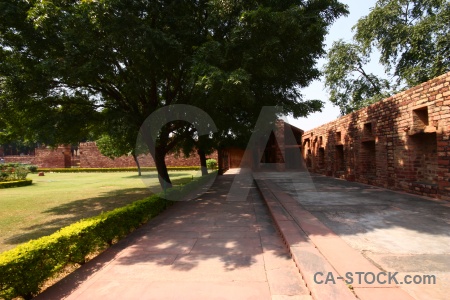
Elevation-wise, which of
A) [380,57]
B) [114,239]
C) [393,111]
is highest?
[380,57]

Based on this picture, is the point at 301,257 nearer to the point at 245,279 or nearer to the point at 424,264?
the point at 245,279

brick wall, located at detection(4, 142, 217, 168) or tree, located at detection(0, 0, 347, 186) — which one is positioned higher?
tree, located at detection(0, 0, 347, 186)

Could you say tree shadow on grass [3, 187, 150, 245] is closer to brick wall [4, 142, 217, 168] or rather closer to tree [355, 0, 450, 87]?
tree [355, 0, 450, 87]

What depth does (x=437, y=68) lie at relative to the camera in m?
16.2

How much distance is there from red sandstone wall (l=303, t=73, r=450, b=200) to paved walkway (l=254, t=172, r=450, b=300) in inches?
58.2

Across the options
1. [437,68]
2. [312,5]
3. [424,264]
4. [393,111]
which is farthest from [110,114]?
[437,68]

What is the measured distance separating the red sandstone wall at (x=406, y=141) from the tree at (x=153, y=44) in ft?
11.2

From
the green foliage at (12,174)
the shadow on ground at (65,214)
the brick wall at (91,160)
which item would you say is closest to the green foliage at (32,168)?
the brick wall at (91,160)

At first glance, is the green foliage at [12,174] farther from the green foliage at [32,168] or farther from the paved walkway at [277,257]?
the paved walkway at [277,257]

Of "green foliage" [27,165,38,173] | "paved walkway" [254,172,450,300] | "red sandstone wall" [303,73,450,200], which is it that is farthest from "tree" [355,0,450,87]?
"green foliage" [27,165,38,173]

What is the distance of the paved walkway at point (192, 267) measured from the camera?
124 inches

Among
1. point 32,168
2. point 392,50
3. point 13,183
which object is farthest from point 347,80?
point 32,168

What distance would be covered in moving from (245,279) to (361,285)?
1347mm

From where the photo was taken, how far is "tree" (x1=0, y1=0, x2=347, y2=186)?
6.61m
